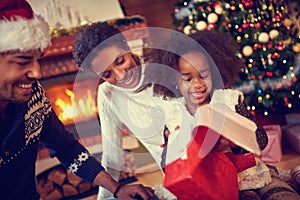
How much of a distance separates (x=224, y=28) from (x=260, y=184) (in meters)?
1.19

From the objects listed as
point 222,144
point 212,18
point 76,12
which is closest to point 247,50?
point 212,18

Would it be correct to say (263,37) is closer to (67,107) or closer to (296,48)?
(296,48)

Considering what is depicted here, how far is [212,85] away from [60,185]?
1446 mm

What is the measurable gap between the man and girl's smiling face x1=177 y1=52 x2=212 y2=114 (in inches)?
12.2

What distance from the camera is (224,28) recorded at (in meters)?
2.18

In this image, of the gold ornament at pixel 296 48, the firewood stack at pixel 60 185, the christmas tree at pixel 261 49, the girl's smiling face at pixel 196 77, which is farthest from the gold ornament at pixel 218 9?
the firewood stack at pixel 60 185

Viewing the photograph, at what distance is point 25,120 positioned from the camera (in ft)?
3.70

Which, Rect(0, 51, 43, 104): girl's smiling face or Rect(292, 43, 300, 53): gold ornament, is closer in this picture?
Rect(0, 51, 43, 104): girl's smiling face

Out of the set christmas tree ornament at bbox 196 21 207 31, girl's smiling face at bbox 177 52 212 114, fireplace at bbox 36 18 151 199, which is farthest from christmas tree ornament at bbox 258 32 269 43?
girl's smiling face at bbox 177 52 212 114

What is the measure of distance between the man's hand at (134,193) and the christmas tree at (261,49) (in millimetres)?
1213

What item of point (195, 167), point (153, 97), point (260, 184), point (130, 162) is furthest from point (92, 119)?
point (195, 167)

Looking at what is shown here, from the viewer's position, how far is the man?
3.23 feet

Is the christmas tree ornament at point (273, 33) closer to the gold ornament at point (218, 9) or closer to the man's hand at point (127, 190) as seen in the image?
the gold ornament at point (218, 9)

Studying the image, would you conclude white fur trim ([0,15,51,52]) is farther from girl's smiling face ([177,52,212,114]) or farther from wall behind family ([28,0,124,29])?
wall behind family ([28,0,124,29])
